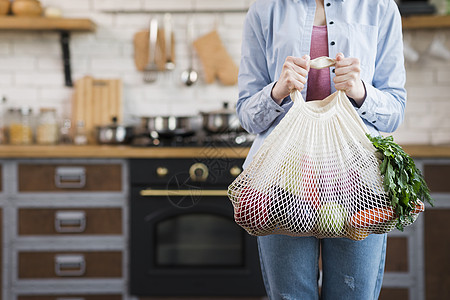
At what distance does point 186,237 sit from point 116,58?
1.27m

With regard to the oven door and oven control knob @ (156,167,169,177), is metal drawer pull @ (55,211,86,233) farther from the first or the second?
oven control knob @ (156,167,169,177)

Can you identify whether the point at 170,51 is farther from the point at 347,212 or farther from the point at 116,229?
the point at 347,212

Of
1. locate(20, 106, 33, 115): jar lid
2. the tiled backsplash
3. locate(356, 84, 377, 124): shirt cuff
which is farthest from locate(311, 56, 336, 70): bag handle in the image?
locate(20, 106, 33, 115): jar lid

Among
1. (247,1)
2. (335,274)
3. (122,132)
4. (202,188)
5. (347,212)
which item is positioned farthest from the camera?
(247,1)

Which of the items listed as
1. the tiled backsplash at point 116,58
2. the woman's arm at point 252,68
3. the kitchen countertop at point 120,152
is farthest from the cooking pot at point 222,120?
the woman's arm at point 252,68

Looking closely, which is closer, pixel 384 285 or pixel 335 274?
pixel 335 274

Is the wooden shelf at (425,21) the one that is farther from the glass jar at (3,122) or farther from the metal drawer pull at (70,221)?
the glass jar at (3,122)

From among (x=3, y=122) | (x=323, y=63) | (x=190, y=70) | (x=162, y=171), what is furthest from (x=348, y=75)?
(x=3, y=122)

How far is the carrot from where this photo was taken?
934 millimetres

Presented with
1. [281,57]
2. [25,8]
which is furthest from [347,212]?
[25,8]

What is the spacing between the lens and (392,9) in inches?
45.0

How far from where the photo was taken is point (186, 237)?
98.6 inches

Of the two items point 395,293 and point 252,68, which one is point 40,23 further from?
point 395,293

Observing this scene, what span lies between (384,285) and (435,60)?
55.4 inches
